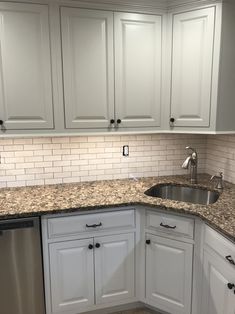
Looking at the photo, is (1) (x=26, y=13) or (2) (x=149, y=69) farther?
(2) (x=149, y=69)

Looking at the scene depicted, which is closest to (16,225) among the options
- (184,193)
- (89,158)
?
(89,158)

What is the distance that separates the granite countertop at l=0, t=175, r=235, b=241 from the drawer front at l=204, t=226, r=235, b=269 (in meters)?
0.06

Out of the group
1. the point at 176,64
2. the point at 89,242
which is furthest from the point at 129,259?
the point at 176,64

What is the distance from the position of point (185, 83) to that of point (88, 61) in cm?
78

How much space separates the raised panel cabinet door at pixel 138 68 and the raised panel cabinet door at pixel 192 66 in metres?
0.13

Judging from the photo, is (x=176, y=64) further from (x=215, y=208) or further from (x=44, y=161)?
(x=44, y=161)

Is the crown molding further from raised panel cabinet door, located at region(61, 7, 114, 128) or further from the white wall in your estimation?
the white wall

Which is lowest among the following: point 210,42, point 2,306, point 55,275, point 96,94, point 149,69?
point 2,306

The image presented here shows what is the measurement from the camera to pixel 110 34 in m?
2.03

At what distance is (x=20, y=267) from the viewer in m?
1.83

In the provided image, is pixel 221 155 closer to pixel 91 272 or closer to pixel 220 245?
pixel 220 245

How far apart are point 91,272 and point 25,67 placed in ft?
5.13

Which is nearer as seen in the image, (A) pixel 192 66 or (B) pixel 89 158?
(A) pixel 192 66

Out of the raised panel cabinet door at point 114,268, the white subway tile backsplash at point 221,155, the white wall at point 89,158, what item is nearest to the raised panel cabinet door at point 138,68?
the white wall at point 89,158
